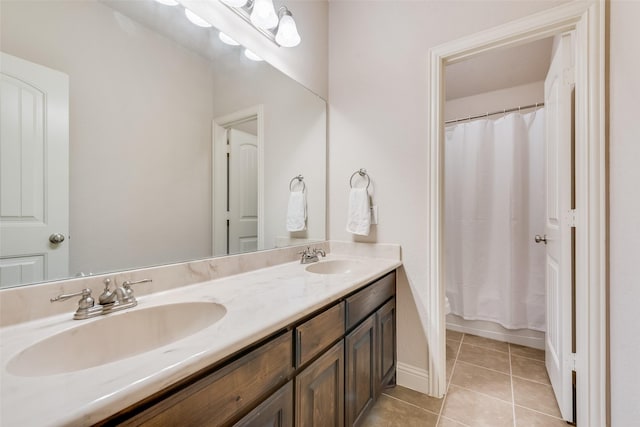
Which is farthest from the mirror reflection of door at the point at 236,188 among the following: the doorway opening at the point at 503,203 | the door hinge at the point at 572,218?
the door hinge at the point at 572,218

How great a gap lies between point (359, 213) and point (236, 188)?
77 cm

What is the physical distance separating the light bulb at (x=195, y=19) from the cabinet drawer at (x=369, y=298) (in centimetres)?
133

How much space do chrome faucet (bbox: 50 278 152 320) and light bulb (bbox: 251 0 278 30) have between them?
131 cm

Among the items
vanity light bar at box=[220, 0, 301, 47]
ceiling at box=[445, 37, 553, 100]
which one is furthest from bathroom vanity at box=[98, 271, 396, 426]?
ceiling at box=[445, 37, 553, 100]

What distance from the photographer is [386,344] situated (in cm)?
150

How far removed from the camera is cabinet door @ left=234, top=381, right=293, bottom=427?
0.69 meters

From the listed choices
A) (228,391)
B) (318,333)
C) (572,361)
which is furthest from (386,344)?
(228,391)

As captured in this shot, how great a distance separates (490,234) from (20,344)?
2.73 m

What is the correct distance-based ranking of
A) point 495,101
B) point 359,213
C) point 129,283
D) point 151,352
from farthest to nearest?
point 495,101 < point 359,213 < point 129,283 < point 151,352

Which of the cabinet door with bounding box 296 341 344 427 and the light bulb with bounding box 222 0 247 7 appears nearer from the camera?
the cabinet door with bounding box 296 341 344 427

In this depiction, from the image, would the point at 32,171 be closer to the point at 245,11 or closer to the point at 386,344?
the point at 245,11

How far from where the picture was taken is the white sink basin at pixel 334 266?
1602 mm

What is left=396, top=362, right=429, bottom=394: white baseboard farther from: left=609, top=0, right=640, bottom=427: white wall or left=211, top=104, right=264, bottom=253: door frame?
left=211, top=104, right=264, bottom=253: door frame

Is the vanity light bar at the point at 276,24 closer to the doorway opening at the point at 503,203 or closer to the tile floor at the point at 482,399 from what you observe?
the doorway opening at the point at 503,203
